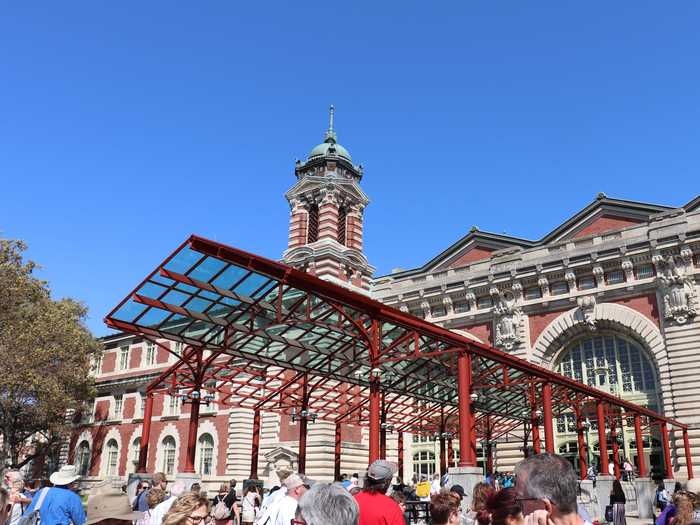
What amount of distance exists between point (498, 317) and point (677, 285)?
9.69 meters

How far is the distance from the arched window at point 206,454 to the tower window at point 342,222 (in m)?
15.8

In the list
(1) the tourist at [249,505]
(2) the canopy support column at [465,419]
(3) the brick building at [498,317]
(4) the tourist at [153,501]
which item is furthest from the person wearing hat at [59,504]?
(3) the brick building at [498,317]

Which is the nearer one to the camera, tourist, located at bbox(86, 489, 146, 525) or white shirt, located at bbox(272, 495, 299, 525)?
white shirt, located at bbox(272, 495, 299, 525)

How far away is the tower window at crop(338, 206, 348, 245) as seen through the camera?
44.2 metres

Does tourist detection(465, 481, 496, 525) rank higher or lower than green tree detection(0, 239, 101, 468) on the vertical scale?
lower

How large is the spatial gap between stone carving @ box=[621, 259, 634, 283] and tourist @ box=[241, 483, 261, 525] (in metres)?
24.9

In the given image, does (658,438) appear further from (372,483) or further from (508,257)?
(372,483)

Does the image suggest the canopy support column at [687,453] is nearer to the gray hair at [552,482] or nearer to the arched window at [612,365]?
the arched window at [612,365]

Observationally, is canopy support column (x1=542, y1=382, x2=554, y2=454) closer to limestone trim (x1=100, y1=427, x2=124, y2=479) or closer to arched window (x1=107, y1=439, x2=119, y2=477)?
limestone trim (x1=100, y1=427, x2=124, y2=479)

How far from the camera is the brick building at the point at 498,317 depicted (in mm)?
31188

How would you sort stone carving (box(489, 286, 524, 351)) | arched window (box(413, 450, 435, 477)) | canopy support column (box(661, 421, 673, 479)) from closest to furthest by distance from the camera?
canopy support column (box(661, 421, 673, 479)), stone carving (box(489, 286, 524, 351)), arched window (box(413, 450, 435, 477))

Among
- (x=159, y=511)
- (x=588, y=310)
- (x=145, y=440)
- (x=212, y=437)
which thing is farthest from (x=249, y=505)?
(x=212, y=437)

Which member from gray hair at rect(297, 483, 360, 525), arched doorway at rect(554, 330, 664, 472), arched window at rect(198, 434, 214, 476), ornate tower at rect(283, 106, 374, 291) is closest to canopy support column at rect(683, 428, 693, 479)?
arched doorway at rect(554, 330, 664, 472)

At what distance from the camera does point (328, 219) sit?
42.7m
